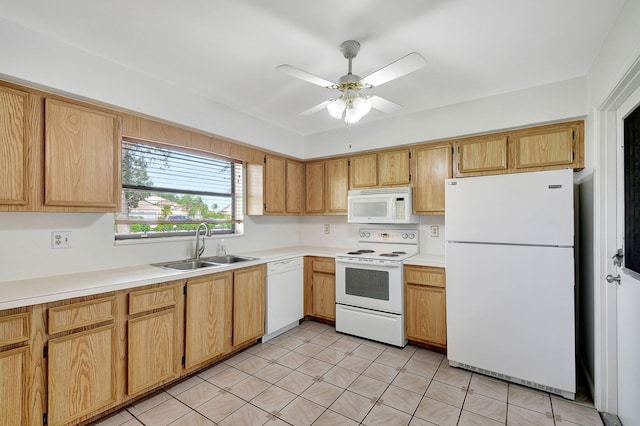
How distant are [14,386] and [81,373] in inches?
11.4

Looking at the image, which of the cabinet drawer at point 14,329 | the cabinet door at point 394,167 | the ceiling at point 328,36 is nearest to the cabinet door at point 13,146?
the ceiling at point 328,36

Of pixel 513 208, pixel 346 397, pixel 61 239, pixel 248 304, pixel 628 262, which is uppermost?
pixel 513 208

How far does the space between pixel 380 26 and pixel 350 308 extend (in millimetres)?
2608

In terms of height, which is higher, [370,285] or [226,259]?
[226,259]

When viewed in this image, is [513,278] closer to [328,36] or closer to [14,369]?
[328,36]

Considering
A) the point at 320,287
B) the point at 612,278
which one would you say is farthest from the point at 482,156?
the point at 320,287

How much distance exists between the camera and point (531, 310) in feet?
7.38

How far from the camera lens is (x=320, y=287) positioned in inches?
141

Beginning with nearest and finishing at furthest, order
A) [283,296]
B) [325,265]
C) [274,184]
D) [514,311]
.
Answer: [514,311]
[283,296]
[325,265]
[274,184]

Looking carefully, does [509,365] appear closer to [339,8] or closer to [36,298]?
[339,8]

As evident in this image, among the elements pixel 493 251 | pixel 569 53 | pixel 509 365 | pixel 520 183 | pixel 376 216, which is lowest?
pixel 509 365

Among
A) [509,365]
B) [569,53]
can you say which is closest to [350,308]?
[509,365]

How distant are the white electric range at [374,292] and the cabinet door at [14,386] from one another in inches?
98.0

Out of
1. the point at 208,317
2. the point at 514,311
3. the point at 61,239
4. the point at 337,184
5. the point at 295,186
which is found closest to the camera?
the point at 61,239
